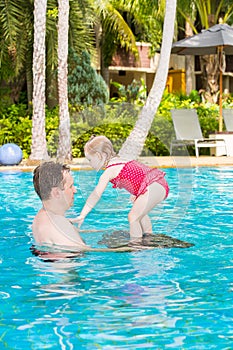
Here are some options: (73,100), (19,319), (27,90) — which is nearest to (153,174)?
(19,319)

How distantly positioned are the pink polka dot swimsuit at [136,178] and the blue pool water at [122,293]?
1.97 feet

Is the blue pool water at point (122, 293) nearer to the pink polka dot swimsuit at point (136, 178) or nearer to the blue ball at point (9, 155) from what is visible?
the pink polka dot swimsuit at point (136, 178)

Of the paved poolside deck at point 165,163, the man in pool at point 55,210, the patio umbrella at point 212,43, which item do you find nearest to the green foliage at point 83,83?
the patio umbrella at point 212,43

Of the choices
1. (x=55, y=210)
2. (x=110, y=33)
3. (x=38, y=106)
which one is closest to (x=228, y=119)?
(x=38, y=106)

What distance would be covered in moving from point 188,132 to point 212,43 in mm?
2387

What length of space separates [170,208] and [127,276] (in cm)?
449

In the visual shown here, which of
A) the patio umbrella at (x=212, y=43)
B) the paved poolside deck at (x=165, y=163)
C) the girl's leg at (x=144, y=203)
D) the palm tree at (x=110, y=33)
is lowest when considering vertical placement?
the paved poolside deck at (x=165, y=163)

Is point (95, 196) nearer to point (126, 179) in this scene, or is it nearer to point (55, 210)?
point (126, 179)

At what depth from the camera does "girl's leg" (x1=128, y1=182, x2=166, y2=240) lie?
23.2 feet

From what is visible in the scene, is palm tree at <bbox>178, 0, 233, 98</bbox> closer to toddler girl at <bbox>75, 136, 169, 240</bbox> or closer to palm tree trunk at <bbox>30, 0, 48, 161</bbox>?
palm tree trunk at <bbox>30, 0, 48, 161</bbox>

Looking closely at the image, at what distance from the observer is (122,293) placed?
579 centimetres

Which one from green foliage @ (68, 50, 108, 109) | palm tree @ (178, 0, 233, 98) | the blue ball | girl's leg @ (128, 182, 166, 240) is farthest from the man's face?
palm tree @ (178, 0, 233, 98)

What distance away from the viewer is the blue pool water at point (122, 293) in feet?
15.5

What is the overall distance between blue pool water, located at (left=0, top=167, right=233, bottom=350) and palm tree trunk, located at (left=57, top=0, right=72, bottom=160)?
28.3 ft
